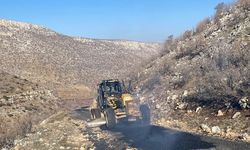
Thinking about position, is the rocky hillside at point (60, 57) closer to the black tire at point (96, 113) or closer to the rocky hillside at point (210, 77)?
the rocky hillside at point (210, 77)

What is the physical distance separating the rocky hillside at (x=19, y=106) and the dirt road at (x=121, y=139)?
247cm

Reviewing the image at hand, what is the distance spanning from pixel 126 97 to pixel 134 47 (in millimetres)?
80129

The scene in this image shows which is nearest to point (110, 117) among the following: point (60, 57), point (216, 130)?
point (216, 130)

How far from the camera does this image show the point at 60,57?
3039 inches

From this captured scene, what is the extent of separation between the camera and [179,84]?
30719 mm

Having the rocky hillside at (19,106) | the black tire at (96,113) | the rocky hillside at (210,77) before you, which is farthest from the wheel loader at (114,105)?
the rocky hillside at (19,106)

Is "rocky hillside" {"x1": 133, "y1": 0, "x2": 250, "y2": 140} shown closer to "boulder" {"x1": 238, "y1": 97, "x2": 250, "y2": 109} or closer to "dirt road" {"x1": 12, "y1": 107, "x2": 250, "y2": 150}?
"boulder" {"x1": 238, "y1": 97, "x2": 250, "y2": 109}

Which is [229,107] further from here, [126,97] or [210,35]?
[210,35]

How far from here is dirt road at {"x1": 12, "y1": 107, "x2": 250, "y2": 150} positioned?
16.5 metres

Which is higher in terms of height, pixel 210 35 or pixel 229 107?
pixel 210 35

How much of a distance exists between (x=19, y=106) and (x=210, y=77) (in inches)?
753

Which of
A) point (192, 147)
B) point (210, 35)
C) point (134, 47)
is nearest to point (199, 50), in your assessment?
point (210, 35)

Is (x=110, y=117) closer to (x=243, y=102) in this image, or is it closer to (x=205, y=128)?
(x=205, y=128)

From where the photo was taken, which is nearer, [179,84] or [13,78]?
[179,84]
